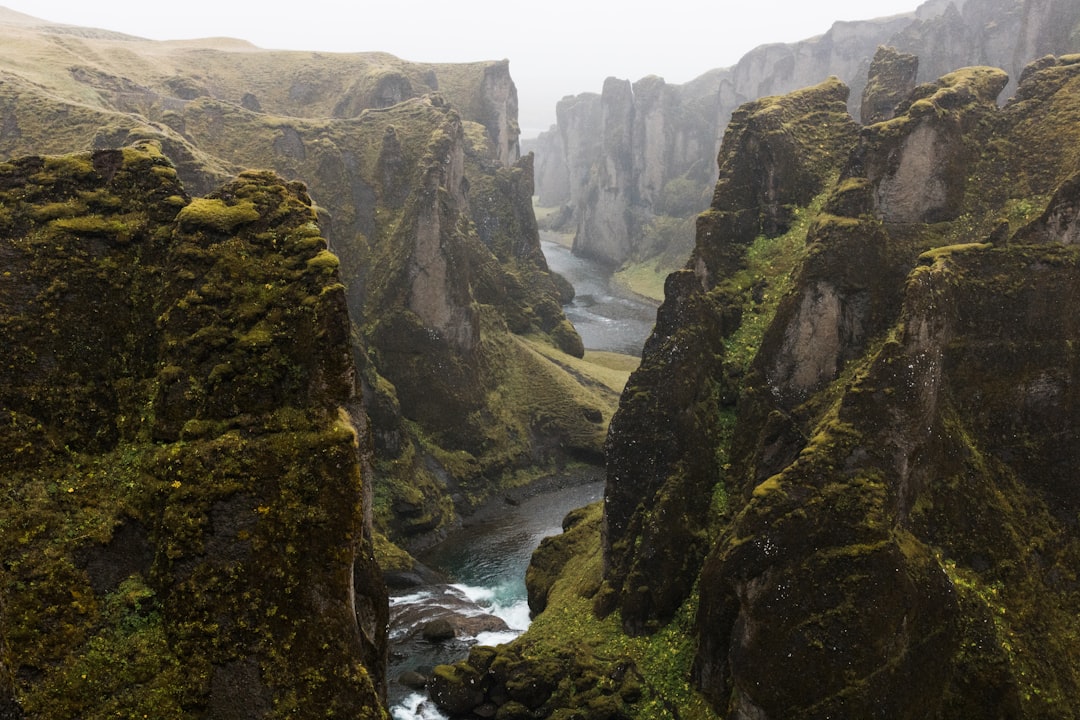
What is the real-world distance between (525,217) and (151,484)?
4211 inches

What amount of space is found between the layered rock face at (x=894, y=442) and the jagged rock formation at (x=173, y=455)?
15.0m

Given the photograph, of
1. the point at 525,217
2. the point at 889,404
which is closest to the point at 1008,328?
the point at 889,404

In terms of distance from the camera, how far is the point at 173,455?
2247 cm

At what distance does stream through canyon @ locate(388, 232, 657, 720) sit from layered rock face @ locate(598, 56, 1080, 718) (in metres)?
11.0

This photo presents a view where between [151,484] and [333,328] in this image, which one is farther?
[333,328]

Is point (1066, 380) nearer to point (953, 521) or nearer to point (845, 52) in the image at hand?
point (953, 521)

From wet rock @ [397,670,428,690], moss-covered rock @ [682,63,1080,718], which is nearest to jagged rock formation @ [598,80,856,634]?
moss-covered rock @ [682,63,1080,718]

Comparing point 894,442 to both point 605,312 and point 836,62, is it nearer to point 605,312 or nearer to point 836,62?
point 605,312

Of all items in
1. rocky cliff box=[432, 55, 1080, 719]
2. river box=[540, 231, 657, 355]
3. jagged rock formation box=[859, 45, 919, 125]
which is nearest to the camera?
rocky cliff box=[432, 55, 1080, 719]

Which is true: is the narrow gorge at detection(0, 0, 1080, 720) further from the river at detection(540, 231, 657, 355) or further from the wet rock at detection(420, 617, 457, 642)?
the river at detection(540, 231, 657, 355)

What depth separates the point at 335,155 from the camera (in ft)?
297

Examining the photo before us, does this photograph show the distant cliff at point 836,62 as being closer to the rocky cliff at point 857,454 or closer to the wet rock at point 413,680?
the rocky cliff at point 857,454

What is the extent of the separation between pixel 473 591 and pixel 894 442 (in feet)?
109

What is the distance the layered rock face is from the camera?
29.5 m
